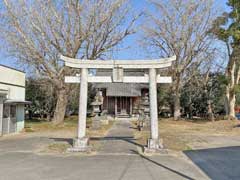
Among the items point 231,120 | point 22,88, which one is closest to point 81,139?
point 22,88

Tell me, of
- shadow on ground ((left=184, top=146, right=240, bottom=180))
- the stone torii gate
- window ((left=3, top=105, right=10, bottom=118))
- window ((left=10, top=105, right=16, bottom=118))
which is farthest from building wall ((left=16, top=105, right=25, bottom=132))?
shadow on ground ((left=184, top=146, right=240, bottom=180))

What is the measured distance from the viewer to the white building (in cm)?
1639

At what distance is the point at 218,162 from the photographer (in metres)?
8.68

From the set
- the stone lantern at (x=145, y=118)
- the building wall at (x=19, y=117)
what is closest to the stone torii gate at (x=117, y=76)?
the stone lantern at (x=145, y=118)

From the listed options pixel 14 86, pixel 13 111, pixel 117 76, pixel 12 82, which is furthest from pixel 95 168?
pixel 14 86

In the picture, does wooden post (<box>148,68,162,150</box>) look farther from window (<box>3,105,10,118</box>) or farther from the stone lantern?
window (<box>3,105,10,118</box>)

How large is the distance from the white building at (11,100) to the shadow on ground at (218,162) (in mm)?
11176

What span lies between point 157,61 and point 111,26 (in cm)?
1208

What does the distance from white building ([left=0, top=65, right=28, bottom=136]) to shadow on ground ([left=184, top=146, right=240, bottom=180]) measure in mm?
11176

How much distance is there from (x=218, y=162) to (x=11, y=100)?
1299 centimetres

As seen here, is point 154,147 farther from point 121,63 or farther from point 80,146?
point 121,63

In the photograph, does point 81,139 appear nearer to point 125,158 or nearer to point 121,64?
point 125,158

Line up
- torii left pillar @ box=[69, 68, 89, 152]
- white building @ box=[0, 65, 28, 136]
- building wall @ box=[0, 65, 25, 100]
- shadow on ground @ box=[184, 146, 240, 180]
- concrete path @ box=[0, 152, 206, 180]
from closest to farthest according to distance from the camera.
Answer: concrete path @ box=[0, 152, 206, 180]
shadow on ground @ box=[184, 146, 240, 180]
torii left pillar @ box=[69, 68, 89, 152]
white building @ box=[0, 65, 28, 136]
building wall @ box=[0, 65, 25, 100]

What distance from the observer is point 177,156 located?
969 cm
